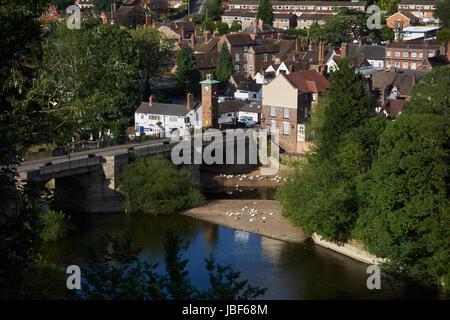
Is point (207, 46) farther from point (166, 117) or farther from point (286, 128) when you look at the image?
point (286, 128)

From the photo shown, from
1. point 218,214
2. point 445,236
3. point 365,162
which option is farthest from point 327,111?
point 445,236

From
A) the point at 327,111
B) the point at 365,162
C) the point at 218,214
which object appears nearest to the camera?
the point at 365,162

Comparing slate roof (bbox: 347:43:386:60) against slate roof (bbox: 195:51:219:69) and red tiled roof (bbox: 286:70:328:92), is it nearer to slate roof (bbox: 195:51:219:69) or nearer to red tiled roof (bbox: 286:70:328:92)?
slate roof (bbox: 195:51:219:69)

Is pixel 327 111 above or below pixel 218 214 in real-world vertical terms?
above

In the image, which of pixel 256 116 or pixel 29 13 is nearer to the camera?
pixel 29 13

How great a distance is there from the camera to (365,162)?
3822 cm

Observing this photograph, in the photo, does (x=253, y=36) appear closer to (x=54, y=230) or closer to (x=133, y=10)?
(x=133, y=10)

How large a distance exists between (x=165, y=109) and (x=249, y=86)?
15.2 m

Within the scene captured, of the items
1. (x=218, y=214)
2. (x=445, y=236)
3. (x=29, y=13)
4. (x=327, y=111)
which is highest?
(x=29, y=13)

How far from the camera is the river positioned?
32.3m

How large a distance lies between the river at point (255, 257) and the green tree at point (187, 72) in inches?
1222

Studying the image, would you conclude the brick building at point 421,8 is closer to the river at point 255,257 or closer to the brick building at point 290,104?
the brick building at point 290,104

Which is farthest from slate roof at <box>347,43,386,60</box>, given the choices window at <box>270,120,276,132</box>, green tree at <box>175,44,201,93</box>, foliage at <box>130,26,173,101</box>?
window at <box>270,120,276,132</box>

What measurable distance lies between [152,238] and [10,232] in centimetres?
2461
